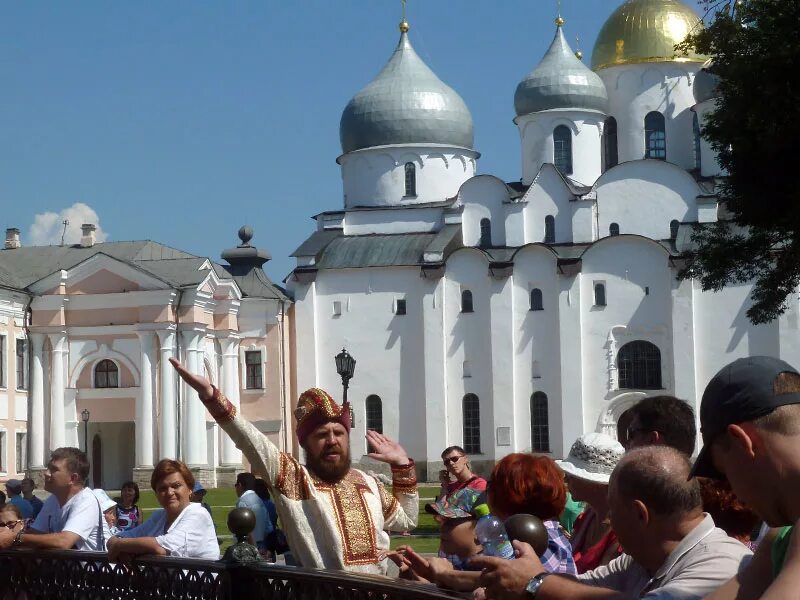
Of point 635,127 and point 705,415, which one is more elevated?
point 635,127

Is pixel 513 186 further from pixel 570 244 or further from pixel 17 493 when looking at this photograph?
pixel 17 493

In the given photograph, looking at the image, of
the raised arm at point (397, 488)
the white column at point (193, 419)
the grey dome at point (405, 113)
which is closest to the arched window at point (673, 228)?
the grey dome at point (405, 113)

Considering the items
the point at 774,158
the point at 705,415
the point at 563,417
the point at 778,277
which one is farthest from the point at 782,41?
the point at 563,417

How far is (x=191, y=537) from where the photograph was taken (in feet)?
21.5

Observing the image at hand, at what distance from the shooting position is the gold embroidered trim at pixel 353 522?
602cm

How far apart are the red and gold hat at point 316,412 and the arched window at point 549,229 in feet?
141

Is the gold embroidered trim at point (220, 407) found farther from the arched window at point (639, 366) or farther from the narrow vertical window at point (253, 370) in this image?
the narrow vertical window at point (253, 370)

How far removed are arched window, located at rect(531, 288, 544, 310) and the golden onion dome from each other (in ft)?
30.6

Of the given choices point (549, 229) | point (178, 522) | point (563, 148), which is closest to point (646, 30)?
point (563, 148)

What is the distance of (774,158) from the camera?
1775 cm

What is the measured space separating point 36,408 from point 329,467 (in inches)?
1586

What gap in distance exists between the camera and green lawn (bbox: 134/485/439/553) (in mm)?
19652

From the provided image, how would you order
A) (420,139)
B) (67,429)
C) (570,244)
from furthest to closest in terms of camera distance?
(420,139)
(570,244)
(67,429)

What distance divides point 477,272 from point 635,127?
8081mm
